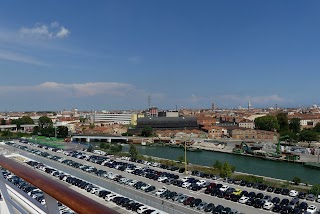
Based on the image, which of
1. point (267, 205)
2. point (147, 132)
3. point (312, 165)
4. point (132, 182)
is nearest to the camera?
point (267, 205)

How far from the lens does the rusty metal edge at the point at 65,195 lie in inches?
8.9

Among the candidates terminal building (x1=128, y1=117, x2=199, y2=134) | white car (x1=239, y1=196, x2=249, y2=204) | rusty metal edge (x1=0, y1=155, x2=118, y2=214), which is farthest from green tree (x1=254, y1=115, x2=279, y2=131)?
rusty metal edge (x1=0, y1=155, x2=118, y2=214)

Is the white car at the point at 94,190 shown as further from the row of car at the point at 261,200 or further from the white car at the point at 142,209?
the row of car at the point at 261,200

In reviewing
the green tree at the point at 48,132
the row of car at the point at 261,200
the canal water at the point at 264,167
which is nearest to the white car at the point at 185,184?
the row of car at the point at 261,200

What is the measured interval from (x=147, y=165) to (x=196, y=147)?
17.6ft

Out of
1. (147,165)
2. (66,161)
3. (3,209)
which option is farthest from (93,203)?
(66,161)

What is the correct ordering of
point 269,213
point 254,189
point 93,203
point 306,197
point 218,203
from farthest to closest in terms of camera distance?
point 254,189, point 306,197, point 218,203, point 269,213, point 93,203

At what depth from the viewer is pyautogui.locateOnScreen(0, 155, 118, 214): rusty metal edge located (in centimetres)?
23

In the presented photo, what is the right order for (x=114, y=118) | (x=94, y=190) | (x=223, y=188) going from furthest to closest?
(x=114, y=118) < (x=223, y=188) < (x=94, y=190)

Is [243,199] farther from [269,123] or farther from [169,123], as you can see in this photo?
[169,123]

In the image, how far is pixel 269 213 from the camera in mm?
3463

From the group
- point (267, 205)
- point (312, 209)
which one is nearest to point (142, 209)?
point (267, 205)

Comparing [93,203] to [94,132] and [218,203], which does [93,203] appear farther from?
[94,132]

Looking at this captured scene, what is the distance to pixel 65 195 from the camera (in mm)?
256
